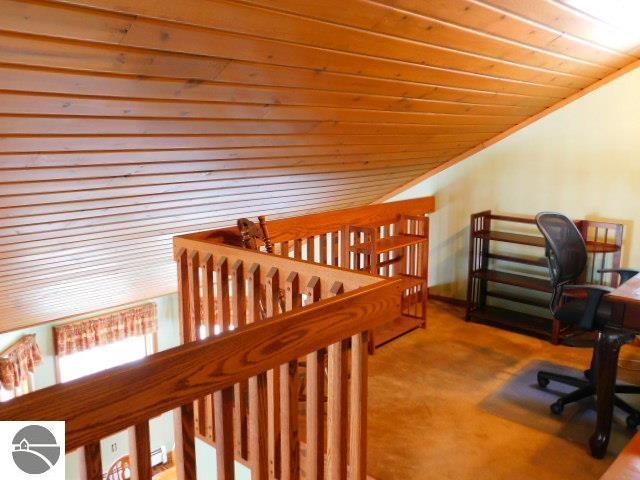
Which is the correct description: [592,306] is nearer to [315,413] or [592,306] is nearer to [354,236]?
[354,236]

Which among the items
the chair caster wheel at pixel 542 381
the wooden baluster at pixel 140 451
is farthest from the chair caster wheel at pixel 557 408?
the wooden baluster at pixel 140 451

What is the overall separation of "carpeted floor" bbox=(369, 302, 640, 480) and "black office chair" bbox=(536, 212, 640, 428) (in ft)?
0.38

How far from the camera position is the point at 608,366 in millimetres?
2426

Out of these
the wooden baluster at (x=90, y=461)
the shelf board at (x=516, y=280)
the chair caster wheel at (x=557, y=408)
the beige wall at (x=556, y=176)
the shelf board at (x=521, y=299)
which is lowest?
the chair caster wheel at (x=557, y=408)

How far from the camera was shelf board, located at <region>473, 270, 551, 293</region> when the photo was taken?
405 centimetres

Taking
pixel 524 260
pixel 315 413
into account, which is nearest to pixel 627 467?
pixel 315 413

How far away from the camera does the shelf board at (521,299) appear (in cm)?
426

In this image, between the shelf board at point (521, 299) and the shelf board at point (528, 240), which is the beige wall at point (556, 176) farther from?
the shelf board at point (521, 299)

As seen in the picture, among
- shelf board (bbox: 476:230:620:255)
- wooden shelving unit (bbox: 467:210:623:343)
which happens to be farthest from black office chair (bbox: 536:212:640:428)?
wooden shelving unit (bbox: 467:210:623:343)

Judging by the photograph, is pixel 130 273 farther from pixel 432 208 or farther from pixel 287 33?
pixel 287 33

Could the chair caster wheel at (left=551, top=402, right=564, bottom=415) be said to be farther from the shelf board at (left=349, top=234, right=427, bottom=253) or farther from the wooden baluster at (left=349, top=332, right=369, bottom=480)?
the wooden baluster at (left=349, top=332, right=369, bottom=480)

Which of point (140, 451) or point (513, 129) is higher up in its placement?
point (513, 129)

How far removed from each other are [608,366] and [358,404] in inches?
56.8

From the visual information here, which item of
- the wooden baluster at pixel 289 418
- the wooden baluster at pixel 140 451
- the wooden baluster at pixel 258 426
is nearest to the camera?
the wooden baluster at pixel 140 451
